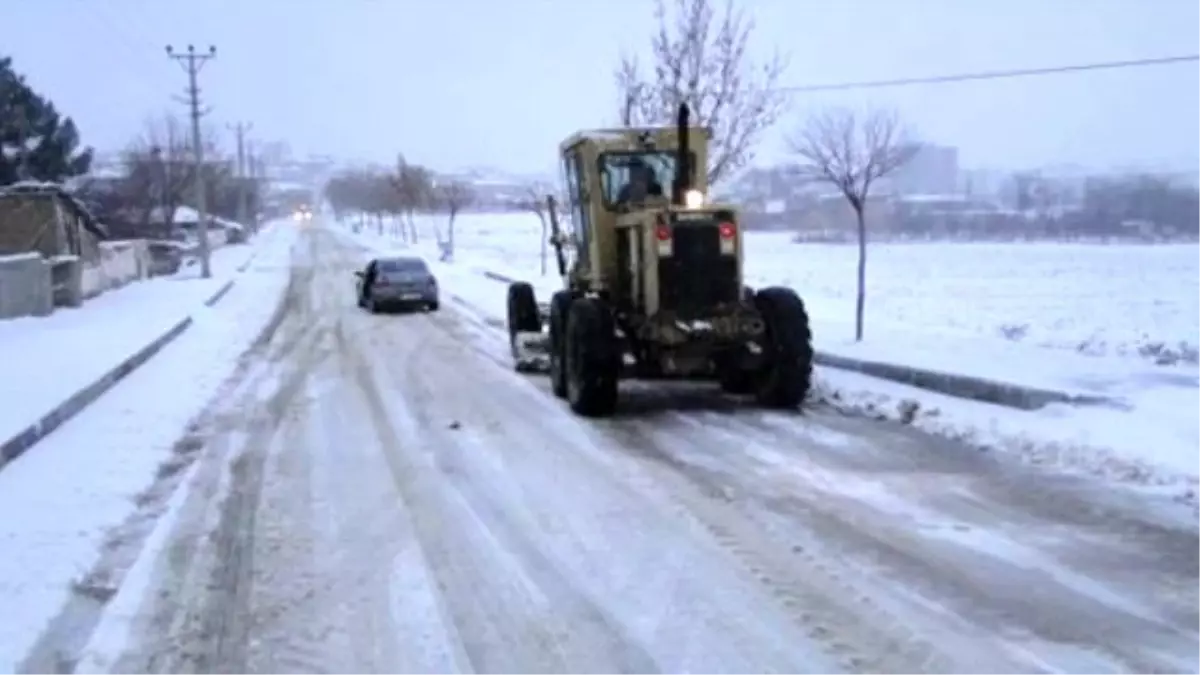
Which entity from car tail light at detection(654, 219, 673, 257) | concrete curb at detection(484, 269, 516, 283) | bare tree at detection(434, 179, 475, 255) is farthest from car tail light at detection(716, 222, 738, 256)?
bare tree at detection(434, 179, 475, 255)

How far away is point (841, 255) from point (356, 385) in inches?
2221

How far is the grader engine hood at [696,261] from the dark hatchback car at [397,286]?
18786 millimetres

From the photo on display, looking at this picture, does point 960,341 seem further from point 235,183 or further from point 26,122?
point 235,183

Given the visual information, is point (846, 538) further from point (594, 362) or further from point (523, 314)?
point (523, 314)

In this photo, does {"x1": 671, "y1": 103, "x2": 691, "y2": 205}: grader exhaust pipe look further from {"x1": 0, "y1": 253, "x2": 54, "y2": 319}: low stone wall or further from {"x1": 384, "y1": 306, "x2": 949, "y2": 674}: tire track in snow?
{"x1": 0, "y1": 253, "x2": 54, "y2": 319}: low stone wall

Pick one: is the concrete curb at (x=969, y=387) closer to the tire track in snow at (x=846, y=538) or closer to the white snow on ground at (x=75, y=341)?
the tire track in snow at (x=846, y=538)

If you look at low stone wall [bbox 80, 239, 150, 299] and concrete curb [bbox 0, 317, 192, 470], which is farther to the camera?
low stone wall [bbox 80, 239, 150, 299]

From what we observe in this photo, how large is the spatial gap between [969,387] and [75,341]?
1522cm

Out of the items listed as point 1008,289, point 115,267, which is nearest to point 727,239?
point 1008,289

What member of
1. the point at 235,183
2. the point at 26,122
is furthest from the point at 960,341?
the point at 235,183

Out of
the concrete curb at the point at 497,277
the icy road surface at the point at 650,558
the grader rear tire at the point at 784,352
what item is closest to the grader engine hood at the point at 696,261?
the grader rear tire at the point at 784,352

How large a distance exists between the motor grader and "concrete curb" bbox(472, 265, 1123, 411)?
1666mm

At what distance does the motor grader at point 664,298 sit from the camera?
14.4 metres

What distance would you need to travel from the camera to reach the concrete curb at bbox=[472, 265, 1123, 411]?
1365 centimetres
